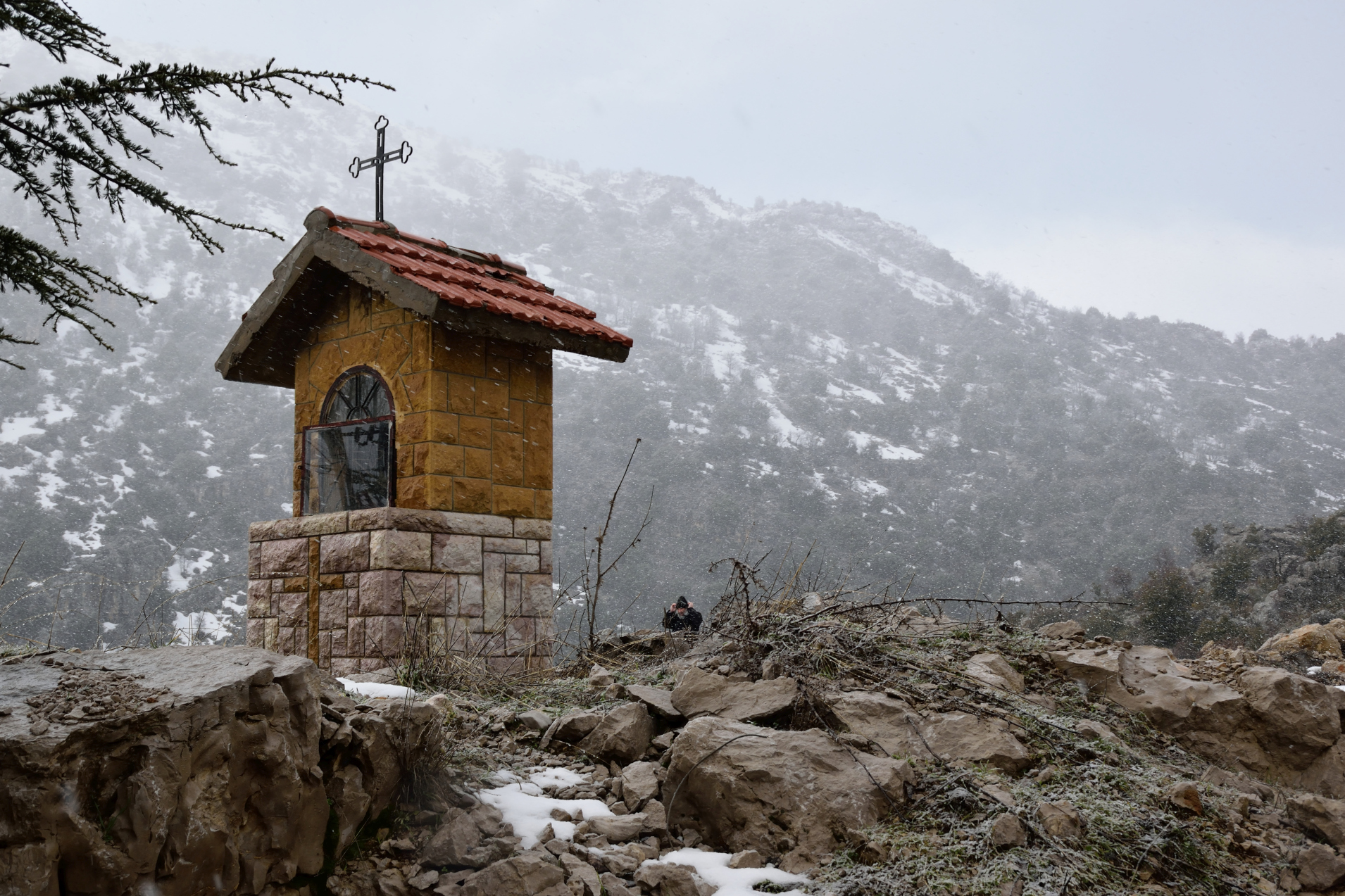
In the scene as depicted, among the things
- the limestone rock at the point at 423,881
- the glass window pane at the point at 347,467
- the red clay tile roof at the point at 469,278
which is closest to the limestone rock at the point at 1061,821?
the limestone rock at the point at 423,881

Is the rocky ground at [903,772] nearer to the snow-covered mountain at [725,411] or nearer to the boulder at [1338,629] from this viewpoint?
the boulder at [1338,629]

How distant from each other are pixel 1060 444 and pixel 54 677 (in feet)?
272

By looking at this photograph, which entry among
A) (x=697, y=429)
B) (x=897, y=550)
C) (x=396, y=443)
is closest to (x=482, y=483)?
(x=396, y=443)

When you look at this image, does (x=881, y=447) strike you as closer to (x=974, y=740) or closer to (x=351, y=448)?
(x=351, y=448)

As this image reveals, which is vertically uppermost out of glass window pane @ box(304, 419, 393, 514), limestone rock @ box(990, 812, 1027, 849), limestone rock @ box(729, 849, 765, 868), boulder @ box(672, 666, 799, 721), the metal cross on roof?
the metal cross on roof

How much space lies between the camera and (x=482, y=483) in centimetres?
654

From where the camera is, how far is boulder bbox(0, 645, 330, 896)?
2.37 meters

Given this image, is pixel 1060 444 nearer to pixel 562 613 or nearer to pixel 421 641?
pixel 562 613

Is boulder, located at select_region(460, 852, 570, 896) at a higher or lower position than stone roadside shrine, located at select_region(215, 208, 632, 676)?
lower

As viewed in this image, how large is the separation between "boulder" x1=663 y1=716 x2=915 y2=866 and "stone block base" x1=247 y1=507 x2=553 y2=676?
2.21 meters

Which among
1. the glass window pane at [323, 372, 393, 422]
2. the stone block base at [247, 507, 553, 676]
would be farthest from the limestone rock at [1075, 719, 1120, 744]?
the glass window pane at [323, 372, 393, 422]

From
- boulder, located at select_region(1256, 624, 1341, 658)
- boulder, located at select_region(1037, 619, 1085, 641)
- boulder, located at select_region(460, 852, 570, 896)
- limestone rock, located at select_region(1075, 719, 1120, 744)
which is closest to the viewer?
boulder, located at select_region(460, 852, 570, 896)

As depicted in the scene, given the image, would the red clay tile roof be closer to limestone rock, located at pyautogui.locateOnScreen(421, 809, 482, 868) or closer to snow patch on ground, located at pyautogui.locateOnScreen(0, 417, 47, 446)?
limestone rock, located at pyautogui.locateOnScreen(421, 809, 482, 868)

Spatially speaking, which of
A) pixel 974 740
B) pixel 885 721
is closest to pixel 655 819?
pixel 885 721
